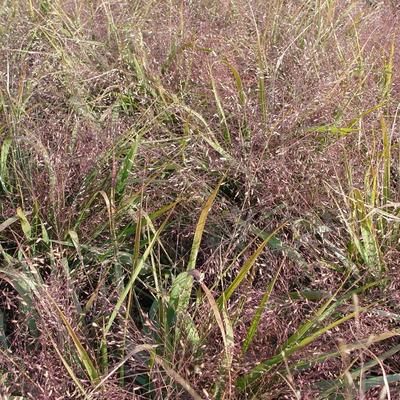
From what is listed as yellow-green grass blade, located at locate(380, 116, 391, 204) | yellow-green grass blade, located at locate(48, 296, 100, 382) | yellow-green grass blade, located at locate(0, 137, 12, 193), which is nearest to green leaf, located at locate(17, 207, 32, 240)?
yellow-green grass blade, located at locate(0, 137, 12, 193)

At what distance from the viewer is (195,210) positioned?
4.45 ft

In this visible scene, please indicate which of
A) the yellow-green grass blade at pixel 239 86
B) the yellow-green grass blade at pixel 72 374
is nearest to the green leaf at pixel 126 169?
the yellow-green grass blade at pixel 239 86

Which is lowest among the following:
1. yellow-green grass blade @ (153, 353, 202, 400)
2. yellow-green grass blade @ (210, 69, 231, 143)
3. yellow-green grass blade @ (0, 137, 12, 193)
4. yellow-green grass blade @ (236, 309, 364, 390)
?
Answer: yellow-green grass blade @ (236, 309, 364, 390)

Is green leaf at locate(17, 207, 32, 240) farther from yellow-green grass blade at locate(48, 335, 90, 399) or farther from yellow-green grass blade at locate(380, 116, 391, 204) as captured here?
yellow-green grass blade at locate(380, 116, 391, 204)

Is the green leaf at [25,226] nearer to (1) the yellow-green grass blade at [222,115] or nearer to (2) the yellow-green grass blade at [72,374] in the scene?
(2) the yellow-green grass blade at [72,374]

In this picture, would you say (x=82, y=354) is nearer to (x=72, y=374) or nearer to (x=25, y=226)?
(x=72, y=374)

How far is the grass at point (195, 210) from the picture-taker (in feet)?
3.46

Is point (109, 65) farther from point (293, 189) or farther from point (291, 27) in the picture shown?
point (293, 189)

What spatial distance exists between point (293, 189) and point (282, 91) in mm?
343

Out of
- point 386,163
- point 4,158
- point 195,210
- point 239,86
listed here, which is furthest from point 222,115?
point 4,158

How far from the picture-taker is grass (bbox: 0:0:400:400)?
106cm

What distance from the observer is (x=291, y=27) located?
6.32 ft

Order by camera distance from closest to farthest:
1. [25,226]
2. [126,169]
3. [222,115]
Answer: [25,226] → [126,169] → [222,115]

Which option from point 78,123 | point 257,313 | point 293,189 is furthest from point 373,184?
point 78,123
